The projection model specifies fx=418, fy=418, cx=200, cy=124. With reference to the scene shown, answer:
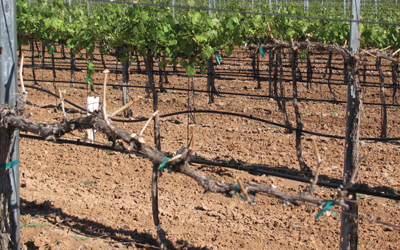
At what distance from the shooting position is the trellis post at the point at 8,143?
297cm

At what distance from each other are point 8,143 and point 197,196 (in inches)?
91.9

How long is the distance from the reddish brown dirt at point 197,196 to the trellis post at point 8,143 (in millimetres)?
566

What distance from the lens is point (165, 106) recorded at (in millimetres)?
8992

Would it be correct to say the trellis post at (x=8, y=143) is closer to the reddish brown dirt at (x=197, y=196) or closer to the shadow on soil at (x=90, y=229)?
the reddish brown dirt at (x=197, y=196)

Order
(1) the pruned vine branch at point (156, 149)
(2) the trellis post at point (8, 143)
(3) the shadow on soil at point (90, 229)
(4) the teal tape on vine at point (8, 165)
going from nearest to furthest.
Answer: (1) the pruned vine branch at point (156, 149) → (2) the trellis post at point (8, 143) → (4) the teal tape on vine at point (8, 165) → (3) the shadow on soil at point (90, 229)

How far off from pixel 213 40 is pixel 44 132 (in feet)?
6.79

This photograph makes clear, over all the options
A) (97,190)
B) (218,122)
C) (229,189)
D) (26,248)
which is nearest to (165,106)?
(218,122)

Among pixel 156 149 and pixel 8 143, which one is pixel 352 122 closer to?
pixel 156 149

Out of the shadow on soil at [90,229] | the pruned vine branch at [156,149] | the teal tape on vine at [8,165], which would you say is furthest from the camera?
the shadow on soil at [90,229]

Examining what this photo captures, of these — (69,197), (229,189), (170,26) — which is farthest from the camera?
(69,197)

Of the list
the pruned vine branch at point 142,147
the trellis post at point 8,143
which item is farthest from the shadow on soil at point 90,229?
the pruned vine branch at point 142,147

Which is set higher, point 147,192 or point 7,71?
point 7,71

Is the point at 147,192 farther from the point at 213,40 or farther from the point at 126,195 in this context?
the point at 213,40

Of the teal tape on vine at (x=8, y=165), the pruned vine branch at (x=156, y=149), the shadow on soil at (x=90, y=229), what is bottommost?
the shadow on soil at (x=90, y=229)
